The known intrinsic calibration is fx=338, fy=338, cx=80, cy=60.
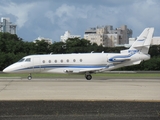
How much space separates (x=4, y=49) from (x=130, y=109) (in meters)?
98.7

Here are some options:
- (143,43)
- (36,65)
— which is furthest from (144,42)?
(36,65)

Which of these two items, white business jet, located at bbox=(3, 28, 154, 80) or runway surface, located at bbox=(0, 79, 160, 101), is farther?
white business jet, located at bbox=(3, 28, 154, 80)

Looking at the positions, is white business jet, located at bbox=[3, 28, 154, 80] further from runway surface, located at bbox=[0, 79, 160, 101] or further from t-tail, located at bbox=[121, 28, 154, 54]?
runway surface, located at bbox=[0, 79, 160, 101]

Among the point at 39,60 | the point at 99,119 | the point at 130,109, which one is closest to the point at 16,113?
the point at 99,119

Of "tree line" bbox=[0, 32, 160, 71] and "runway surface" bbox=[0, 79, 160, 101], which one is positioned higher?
"tree line" bbox=[0, 32, 160, 71]

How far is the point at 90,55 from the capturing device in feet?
128

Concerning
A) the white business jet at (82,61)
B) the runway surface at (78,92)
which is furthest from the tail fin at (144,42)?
the runway surface at (78,92)

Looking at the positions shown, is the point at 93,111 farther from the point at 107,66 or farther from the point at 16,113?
the point at 107,66

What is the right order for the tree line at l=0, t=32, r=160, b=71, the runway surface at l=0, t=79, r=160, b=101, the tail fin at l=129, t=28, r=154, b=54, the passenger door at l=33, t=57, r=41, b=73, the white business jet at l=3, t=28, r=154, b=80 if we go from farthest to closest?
the tree line at l=0, t=32, r=160, b=71 → the tail fin at l=129, t=28, r=154, b=54 → the white business jet at l=3, t=28, r=154, b=80 → the passenger door at l=33, t=57, r=41, b=73 → the runway surface at l=0, t=79, r=160, b=101

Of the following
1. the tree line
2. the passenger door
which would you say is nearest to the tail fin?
Answer: the passenger door

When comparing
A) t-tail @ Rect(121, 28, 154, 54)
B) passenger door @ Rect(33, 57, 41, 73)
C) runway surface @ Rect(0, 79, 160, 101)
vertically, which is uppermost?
t-tail @ Rect(121, 28, 154, 54)

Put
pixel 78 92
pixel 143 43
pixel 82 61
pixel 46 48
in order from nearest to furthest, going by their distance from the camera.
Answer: pixel 78 92 < pixel 82 61 < pixel 143 43 < pixel 46 48

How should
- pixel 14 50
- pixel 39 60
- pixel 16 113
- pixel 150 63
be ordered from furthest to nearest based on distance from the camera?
→ pixel 14 50, pixel 150 63, pixel 39 60, pixel 16 113

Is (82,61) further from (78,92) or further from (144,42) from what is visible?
(78,92)
